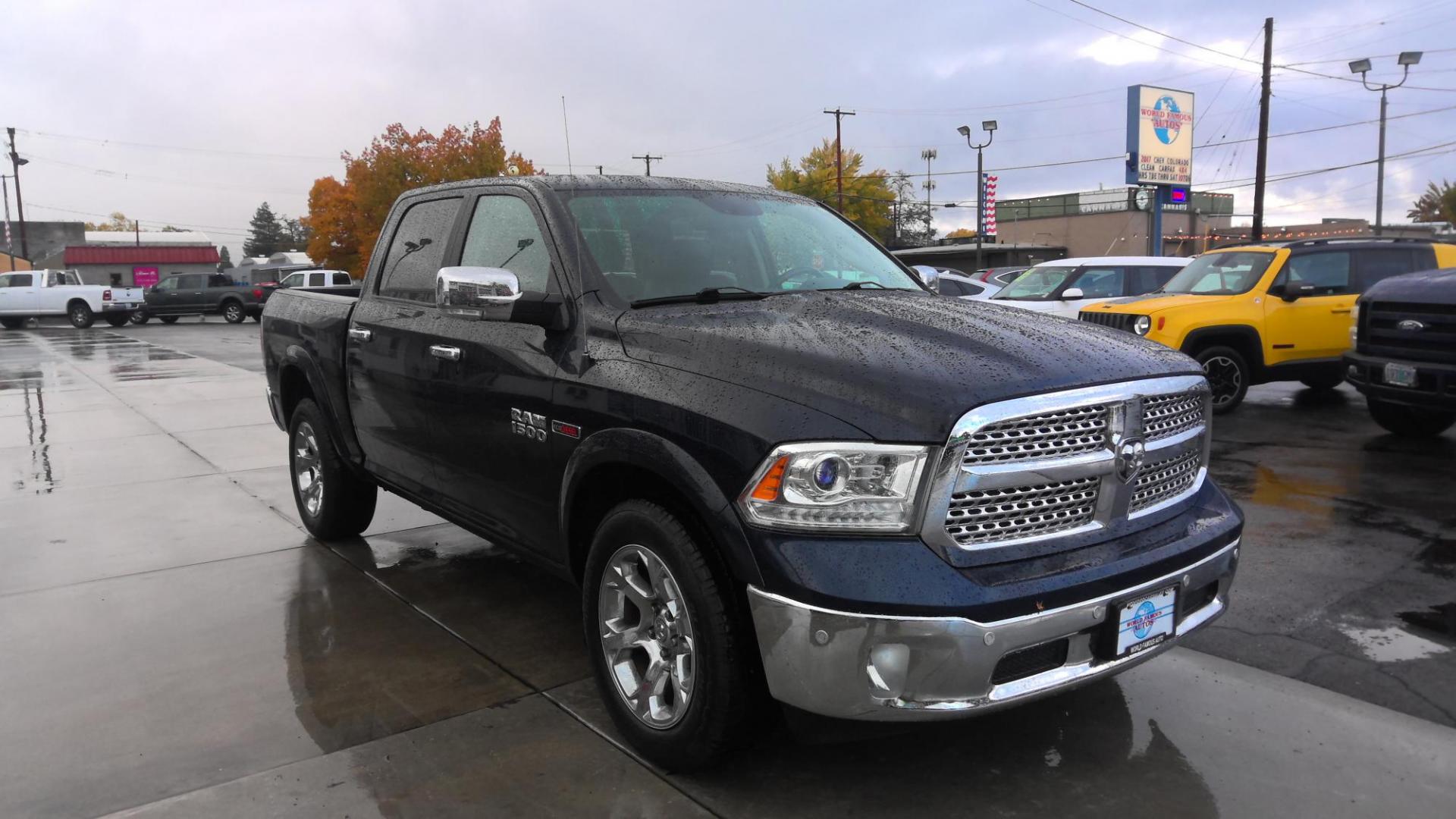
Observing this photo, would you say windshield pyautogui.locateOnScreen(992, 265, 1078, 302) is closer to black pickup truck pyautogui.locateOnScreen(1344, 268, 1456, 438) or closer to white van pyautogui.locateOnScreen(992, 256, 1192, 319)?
white van pyautogui.locateOnScreen(992, 256, 1192, 319)

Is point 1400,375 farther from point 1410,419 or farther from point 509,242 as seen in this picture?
point 509,242

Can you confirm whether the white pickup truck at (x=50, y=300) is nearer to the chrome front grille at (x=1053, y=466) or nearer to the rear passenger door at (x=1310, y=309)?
the rear passenger door at (x=1310, y=309)

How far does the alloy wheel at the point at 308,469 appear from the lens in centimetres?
575

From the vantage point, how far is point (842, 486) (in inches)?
103

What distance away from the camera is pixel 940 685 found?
2535 millimetres

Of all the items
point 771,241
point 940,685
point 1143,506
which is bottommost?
point 940,685

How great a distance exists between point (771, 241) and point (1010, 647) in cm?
212

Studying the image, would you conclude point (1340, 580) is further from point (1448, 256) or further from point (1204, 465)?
point (1448, 256)

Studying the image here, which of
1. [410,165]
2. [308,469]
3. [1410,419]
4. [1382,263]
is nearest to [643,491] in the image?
[308,469]

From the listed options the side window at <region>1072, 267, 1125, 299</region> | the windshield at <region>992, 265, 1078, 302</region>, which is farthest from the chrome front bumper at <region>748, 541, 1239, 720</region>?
the side window at <region>1072, 267, 1125, 299</region>

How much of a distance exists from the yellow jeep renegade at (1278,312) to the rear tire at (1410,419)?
1546 millimetres

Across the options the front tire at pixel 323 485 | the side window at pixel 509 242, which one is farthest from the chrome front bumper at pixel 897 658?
the front tire at pixel 323 485

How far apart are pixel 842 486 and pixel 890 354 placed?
17.7 inches

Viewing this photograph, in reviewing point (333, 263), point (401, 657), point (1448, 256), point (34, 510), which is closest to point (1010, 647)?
point (401, 657)
